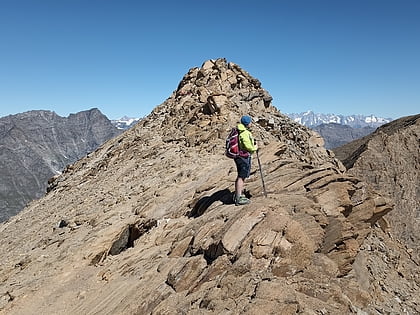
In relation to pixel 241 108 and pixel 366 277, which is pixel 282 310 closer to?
pixel 366 277

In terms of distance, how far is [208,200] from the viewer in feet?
58.1

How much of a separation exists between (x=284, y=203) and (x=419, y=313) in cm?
566

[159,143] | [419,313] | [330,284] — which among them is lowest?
[419,313]

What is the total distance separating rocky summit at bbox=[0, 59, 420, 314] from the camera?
1048 cm

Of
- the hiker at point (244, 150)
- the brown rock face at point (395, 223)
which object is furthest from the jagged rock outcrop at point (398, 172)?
the hiker at point (244, 150)

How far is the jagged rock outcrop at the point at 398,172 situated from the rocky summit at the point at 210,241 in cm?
1907

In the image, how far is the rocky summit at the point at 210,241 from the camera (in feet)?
34.4

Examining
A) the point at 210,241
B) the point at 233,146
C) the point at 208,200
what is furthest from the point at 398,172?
the point at 210,241

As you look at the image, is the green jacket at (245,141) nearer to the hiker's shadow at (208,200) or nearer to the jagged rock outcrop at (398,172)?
the hiker's shadow at (208,200)

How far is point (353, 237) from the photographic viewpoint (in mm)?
12945

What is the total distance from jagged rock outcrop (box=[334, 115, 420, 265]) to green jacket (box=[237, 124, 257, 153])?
33.0 metres

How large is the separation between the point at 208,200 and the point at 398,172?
141 ft

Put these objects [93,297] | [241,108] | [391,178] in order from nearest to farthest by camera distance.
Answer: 1. [93,297]
2. [241,108]
3. [391,178]

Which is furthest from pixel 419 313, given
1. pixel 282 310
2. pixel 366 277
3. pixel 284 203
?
pixel 282 310
